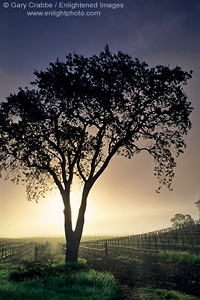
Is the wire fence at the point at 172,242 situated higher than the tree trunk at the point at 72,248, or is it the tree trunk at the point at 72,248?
the tree trunk at the point at 72,248

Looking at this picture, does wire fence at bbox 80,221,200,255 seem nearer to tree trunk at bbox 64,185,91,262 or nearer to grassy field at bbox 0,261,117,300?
tree trunk at bbox 64,185,91,262

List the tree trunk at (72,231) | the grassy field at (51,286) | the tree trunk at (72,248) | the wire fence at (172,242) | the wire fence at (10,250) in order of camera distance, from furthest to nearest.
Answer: the wire fence at (10,250) → the wire fence at (172,242) → the tree trunk at (72,231) → the tree trunk at (72,248) → the grassy field at (51,286)

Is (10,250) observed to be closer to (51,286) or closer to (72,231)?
(72,231)

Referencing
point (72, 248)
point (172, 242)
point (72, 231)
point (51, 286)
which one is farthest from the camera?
point (172, 242)

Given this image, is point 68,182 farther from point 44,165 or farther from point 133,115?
point 133,115

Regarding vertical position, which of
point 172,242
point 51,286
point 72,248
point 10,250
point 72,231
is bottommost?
point 10,250

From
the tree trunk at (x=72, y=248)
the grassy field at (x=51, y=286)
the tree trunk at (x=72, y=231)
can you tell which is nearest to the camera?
the grassy field at (x=51, y=286)

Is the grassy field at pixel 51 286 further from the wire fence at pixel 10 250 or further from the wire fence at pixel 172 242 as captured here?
the wire fence at pixel 10 250

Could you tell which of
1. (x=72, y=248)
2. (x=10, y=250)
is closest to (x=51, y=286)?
(x=72, y=248)

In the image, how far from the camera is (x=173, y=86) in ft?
56.5

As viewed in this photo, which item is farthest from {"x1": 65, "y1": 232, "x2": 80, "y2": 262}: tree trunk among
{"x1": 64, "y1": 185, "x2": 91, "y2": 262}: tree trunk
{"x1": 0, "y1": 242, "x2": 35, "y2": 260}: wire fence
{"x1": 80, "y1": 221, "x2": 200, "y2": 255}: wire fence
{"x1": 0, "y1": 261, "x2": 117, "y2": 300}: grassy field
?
{"x1": 0, "y1": 242, "x2": 35, "y2": 260}: wire fence

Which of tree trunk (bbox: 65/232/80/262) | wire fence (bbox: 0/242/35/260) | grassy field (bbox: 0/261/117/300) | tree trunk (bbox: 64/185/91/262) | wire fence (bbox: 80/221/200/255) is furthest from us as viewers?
wire fence (bbox: 0/242/35/260)

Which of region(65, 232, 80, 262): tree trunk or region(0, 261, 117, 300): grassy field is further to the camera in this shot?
region(65, 232, 80, 262): tree trunk

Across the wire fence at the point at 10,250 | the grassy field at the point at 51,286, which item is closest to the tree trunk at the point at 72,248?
the grassy field at the point at 51,286
